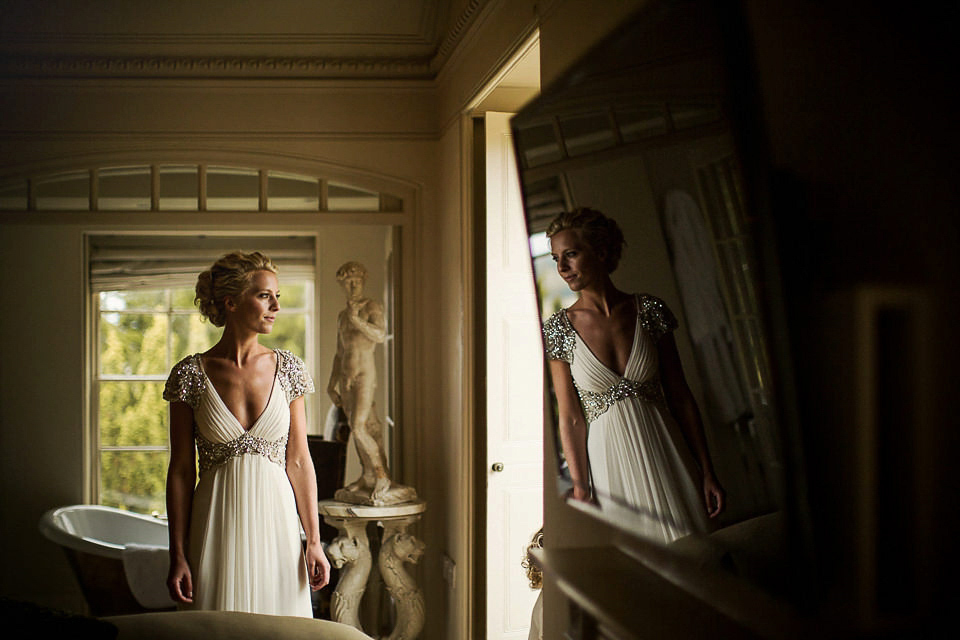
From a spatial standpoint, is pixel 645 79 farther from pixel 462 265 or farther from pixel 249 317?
pixel 462 265

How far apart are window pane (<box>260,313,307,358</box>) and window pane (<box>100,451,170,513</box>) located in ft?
3.90

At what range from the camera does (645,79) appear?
48.3 inches

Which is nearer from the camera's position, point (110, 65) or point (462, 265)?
point (462, 265)

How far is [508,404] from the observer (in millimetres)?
3564

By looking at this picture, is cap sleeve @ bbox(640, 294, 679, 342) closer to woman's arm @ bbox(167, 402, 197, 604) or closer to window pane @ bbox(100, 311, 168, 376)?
woman's arm @ bbox(167, 402, 197, 604)

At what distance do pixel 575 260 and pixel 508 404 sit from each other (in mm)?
2071

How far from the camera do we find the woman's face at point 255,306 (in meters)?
2.85

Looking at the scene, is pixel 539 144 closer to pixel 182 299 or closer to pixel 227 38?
pixel 227 38

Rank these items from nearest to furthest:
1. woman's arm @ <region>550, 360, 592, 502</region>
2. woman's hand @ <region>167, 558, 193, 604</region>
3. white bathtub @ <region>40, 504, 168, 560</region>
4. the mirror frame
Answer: the mirror frame
woman's arm @ <region>550, 360, 592, 502</region>
woman's hand @ <region>167, 558, 193, 604</region>
white bathtub @ <region>40, 504, 168, 560</region>

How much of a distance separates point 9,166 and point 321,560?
2.46 meters

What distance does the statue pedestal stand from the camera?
3732 mm

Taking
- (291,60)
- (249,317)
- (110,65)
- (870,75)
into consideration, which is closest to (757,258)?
(870,75)

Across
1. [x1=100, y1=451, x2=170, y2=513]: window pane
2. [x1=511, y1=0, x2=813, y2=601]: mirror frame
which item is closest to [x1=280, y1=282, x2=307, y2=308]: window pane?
[x1=100, y1=451, x2=170, y2=513]: window pane

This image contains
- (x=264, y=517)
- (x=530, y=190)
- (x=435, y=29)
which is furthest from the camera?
(x=435, y=29)
